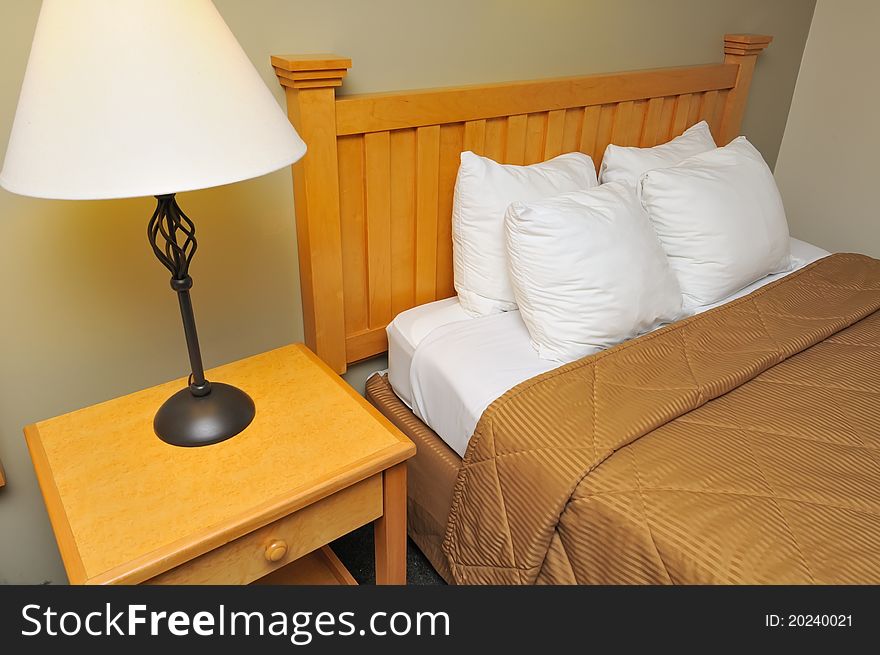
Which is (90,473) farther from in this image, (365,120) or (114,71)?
(365,120)

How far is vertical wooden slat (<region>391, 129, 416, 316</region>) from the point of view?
144 centimetres

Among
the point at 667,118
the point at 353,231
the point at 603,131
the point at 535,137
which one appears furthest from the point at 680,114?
the point at 353,231

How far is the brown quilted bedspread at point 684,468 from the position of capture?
0.95 metres

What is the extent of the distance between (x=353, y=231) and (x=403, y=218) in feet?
0.45

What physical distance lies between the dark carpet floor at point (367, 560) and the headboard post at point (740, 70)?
171cm

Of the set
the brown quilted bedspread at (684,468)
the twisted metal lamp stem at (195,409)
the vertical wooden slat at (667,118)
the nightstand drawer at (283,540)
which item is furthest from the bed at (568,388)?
the twisted metal lamp stem at (195,409)

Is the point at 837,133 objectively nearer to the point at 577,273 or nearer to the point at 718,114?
the point at 718,114

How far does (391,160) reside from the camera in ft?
4.70

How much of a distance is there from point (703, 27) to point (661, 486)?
1.63m

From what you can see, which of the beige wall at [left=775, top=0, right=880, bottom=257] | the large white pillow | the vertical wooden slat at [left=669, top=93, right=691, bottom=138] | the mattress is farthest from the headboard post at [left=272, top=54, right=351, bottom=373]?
the beige wall at [left=775, top=0, right=880, bottom=257]

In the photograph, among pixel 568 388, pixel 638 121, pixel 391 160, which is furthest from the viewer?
pixel 638 121

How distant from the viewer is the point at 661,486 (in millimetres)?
1032

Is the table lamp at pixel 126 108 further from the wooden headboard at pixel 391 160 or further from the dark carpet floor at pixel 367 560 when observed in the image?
the dark carpet floor at pixel 367 560

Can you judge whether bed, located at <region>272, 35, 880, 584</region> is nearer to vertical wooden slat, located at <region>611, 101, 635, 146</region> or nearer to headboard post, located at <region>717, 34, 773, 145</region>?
vertical wooden slat, located at <region>611, 101, 635, 146</region>
